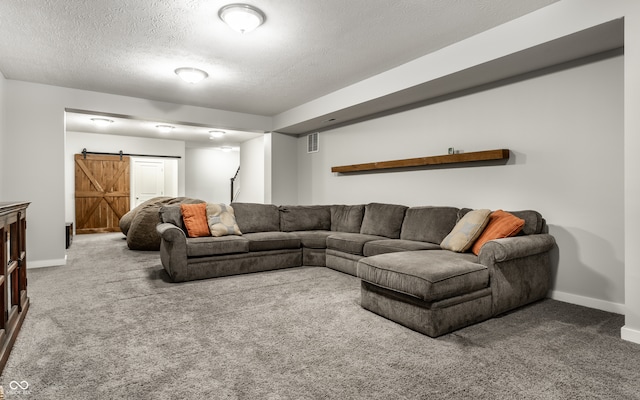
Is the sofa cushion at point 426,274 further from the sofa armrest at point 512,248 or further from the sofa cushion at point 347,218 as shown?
the sofa cushion at point 347,218

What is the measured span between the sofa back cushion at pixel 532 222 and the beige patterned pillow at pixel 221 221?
3279 mm

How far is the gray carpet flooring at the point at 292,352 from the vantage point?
1805 mm

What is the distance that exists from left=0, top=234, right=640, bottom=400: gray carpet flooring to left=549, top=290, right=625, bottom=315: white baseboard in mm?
128

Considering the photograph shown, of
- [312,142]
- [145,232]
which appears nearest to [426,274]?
[312,142]

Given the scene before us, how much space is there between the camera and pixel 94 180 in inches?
361

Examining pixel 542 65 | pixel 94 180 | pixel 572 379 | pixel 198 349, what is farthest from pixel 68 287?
pixel 94 180

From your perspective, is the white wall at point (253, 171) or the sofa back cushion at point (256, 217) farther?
the white wall at point (253, 171)

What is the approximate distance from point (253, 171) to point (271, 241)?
4813 millimetres

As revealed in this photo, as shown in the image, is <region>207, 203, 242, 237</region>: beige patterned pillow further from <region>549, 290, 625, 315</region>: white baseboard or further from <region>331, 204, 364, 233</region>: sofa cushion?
<region>549, 290, 625, 315</region>: white baseboard

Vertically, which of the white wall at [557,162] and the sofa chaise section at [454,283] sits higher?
the white wall at [557,162]

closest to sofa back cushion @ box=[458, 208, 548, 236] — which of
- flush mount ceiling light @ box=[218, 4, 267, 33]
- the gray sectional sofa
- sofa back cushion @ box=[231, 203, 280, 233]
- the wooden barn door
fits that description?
the gray sectional sofa

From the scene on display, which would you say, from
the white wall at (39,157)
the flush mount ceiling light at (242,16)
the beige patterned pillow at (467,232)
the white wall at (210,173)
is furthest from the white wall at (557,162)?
the white wall at (210,173)

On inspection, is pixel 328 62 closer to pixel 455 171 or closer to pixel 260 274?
pixel 455 171

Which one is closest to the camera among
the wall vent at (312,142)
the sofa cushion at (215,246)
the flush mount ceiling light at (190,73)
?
the sofa cushion at (215,246)
